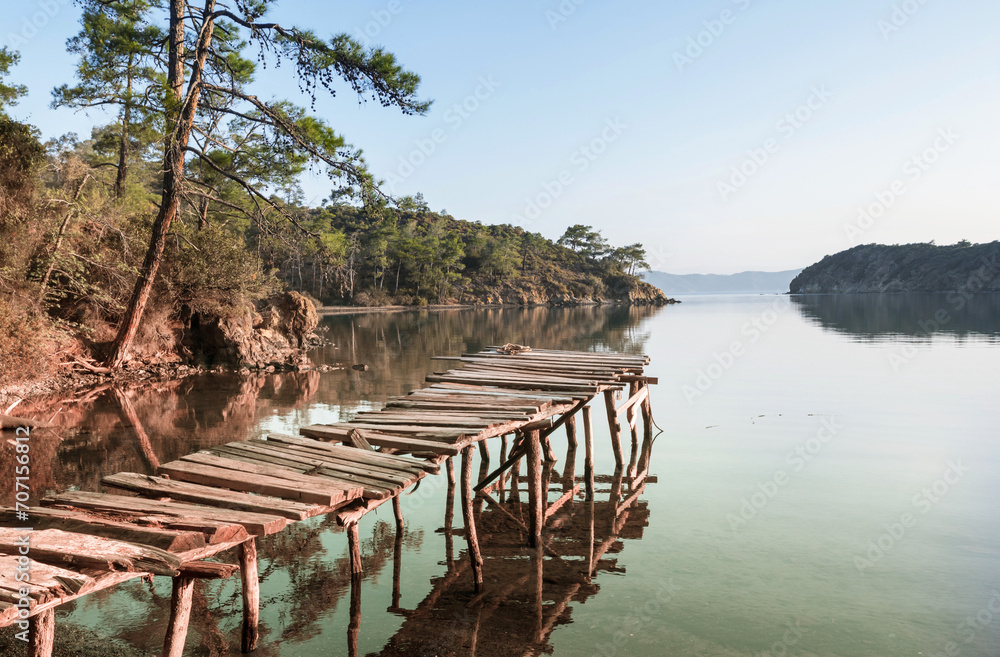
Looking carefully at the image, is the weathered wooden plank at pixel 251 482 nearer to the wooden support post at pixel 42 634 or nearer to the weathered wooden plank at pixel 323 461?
the weathered wooden plank at pixel 323 461

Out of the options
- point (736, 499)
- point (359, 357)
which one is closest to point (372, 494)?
point (736, 499)

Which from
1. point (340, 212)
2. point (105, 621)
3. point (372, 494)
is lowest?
point (105, 621)

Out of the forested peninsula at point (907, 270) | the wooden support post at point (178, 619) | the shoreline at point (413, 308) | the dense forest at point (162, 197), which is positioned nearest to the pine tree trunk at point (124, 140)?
the dense forest at point (162, 197)

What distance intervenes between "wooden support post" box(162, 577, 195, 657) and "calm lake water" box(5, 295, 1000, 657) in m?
1.46

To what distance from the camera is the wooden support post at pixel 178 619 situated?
13.5 feet

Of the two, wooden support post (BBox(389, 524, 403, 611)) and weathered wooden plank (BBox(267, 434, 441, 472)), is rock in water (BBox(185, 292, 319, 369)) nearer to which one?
wooden support post (BBox(389, 524, 403, 611))

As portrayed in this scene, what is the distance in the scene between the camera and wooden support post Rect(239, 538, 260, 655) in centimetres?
483

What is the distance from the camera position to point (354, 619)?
6.25 metres

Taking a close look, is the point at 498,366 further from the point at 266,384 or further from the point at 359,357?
the point at 359,357

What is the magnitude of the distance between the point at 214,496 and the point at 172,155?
14.7 metres

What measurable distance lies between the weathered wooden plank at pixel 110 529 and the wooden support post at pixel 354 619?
241 cm

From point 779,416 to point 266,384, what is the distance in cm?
1463

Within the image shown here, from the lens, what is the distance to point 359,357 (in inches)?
1131

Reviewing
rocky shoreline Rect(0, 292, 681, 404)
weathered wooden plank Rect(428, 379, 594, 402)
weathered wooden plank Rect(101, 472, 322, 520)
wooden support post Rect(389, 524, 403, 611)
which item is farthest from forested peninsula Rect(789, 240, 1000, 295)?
weathered wooden plank Rect(101, 472, 322, 520)
